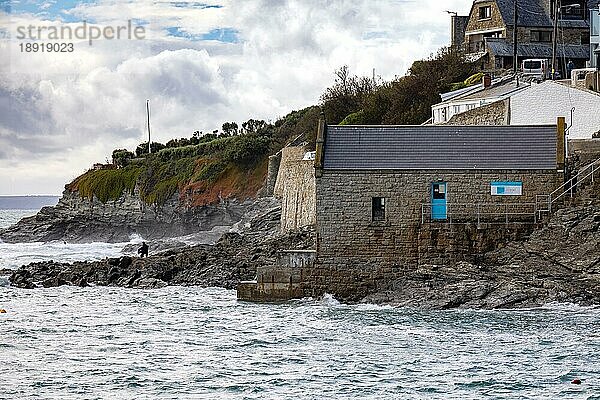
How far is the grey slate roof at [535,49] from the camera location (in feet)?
194

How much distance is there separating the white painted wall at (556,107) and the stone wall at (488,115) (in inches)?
15.0

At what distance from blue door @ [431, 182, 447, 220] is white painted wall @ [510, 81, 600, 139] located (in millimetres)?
9033

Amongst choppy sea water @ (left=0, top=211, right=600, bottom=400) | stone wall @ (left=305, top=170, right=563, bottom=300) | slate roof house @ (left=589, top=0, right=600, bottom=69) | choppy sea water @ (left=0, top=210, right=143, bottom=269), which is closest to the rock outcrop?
choppy sea water @ (left=0, top=211, right=600, bottom=400)

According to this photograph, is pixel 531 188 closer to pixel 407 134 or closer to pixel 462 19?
pixel 407 134

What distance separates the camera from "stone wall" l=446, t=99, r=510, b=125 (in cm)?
3981

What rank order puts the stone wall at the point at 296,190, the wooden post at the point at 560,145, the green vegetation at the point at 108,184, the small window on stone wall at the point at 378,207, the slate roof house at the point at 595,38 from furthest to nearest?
the green vegetation at the point at 108,184
the slate roof house at the point at 595,38
the stone wall at the point at 296,190
the wooden post at the point at 560,145
the small window on stone wall at the point at 378,207

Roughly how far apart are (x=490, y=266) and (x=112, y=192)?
43.7m

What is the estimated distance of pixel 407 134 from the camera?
31.7 m

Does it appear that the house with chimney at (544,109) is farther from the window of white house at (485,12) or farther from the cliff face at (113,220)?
the cliff face at (113,220)

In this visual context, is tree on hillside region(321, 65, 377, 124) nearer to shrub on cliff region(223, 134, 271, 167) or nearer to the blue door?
shrub on cliff region(223, 134, 271, 167)

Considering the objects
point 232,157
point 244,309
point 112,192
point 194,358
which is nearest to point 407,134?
point 244,309

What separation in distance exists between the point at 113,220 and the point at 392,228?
40796 mm

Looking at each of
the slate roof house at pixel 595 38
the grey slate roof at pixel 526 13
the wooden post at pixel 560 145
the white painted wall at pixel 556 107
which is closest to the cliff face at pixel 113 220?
the grey slate roof at pixel 526 13

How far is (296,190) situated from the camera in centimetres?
4409
